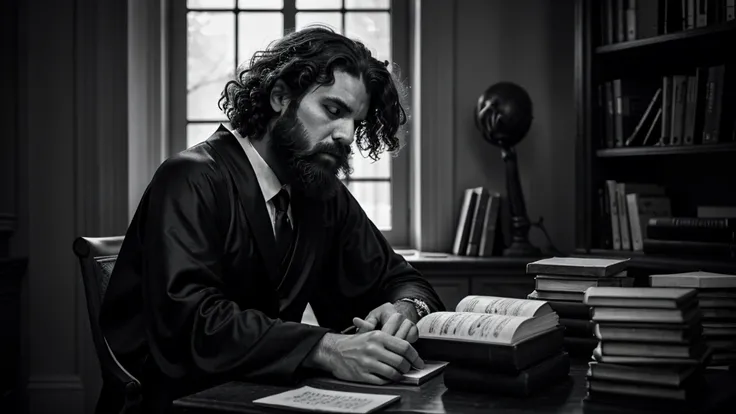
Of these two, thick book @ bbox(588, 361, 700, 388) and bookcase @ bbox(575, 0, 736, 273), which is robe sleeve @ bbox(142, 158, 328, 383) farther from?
bookcase @ bbox(575, 0, 736, 273)

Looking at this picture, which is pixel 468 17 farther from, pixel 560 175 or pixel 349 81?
pixel 349 81

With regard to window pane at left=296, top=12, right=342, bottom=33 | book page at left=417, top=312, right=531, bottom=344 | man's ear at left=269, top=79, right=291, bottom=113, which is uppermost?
window pane at left=296, top=12, right=342, bottom=33

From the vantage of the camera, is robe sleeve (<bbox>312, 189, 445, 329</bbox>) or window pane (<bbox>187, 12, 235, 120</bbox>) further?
window pane (<bbox>187, 12, 235, 120</bbox>)

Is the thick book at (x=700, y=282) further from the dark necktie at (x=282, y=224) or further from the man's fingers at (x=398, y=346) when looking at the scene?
the dark necktie at (x=282, y=224)

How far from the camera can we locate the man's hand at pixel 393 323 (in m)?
1.54

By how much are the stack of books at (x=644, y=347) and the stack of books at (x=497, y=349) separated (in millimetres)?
103

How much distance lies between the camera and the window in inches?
150

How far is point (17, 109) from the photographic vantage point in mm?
3398

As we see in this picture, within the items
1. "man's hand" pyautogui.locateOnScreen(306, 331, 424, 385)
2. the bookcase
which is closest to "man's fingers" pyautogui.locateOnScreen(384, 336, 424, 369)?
"man's hand" pyautogui.locateOnScreen(306, 331, 424, 385)

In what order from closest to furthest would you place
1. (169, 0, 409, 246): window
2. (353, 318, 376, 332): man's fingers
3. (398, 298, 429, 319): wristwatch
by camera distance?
1. (353, 318, 376, 332): man's fingers
2. (398, 298, 429, 319): wristwatch
3. (169, 0, 409, 246): window

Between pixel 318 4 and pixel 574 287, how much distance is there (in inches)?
104

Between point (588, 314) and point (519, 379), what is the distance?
43cm

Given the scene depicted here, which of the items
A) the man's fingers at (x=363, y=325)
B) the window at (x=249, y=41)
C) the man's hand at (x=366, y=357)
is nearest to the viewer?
the man's hand at (x=366, y=357)

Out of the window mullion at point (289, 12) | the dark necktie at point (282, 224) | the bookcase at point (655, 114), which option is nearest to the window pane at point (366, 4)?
the window mullion at point (289, 12)
